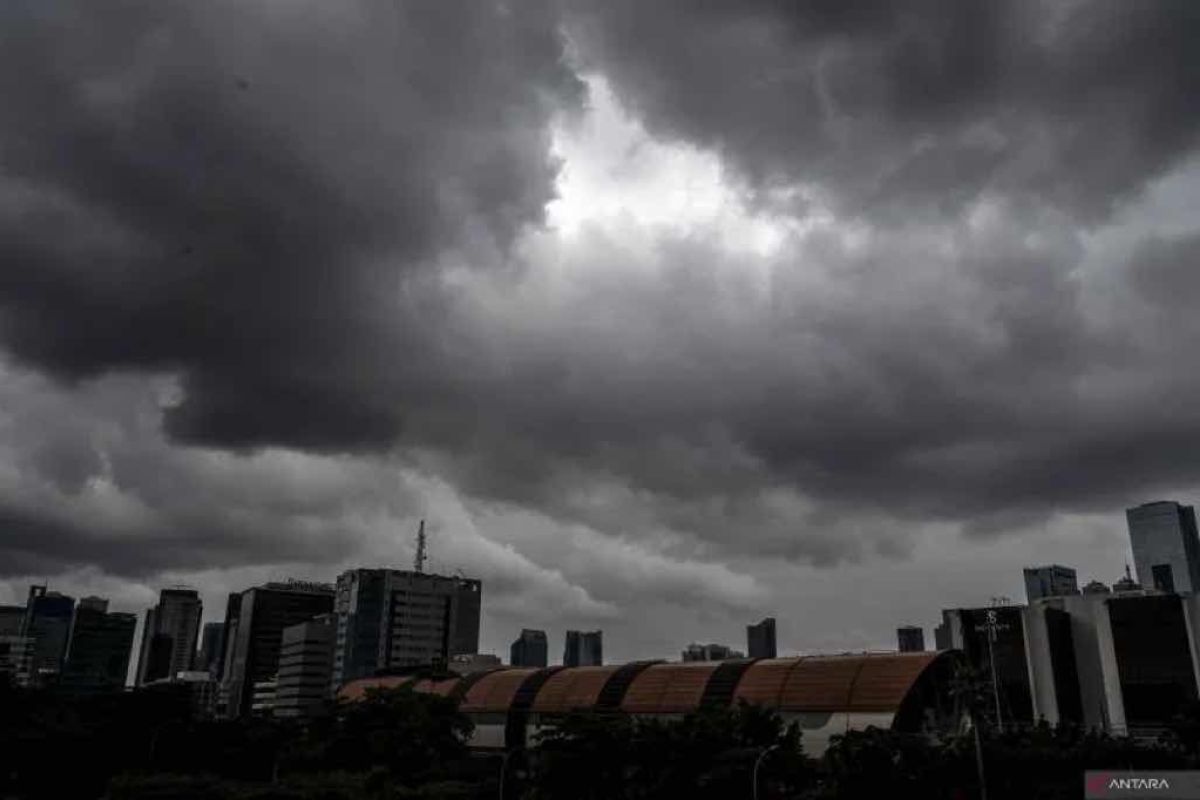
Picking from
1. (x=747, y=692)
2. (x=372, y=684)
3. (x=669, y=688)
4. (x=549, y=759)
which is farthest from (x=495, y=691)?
(x=549, y=759)

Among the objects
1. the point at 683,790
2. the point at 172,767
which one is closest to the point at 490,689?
the point at 172,767

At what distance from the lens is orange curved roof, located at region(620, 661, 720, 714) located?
129625 mm

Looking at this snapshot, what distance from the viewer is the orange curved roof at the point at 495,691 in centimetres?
15250

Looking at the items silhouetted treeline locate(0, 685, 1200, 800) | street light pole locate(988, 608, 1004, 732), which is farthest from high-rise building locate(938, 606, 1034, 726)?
silhouetted treeline locate(0, 685, 1200, 800)

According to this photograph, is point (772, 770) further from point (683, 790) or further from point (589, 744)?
point (589, 744)

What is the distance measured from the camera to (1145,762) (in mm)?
101625

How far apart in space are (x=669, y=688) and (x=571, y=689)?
17861mm

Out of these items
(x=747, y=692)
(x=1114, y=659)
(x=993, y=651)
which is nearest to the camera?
(x=747, y=692)

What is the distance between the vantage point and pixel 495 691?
156m

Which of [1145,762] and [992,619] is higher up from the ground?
[992,619]

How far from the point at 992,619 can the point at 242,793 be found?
4563 inches

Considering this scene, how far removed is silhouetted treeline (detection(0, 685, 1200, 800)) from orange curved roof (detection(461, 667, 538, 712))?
1223 centimetres

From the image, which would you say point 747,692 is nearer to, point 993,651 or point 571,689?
point 571,689

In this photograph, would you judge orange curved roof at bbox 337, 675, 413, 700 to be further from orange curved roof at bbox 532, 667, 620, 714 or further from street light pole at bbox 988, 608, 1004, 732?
street light pole at bbox 988, 608, 1004, 732
